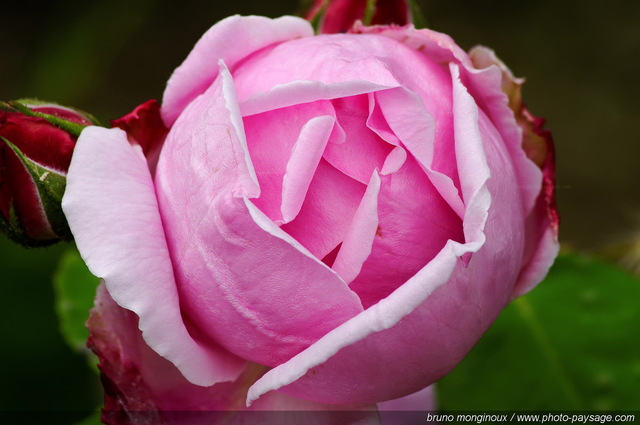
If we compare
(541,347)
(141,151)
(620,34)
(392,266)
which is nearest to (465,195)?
(392,266)

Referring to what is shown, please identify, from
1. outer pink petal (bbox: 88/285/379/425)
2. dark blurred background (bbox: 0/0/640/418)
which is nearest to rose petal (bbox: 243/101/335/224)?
outer pink petal (bbox: 88/285/379/425)

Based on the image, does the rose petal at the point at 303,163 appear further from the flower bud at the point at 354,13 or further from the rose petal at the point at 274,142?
the flower bud at the point at 354,13

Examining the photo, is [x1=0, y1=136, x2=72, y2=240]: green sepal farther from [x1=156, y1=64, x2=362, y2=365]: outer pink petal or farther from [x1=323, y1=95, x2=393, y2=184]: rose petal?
[x1=323, y1=95, x2=393, y2=184]: rose petal

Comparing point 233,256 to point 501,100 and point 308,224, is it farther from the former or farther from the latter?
point 501,100

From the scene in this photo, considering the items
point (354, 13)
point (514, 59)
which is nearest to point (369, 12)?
point (354, 13)

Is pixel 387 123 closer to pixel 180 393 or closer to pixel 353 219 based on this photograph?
pixel 353 219

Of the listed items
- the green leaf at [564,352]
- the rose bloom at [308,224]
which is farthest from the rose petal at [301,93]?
the green leaf at [564,352]
